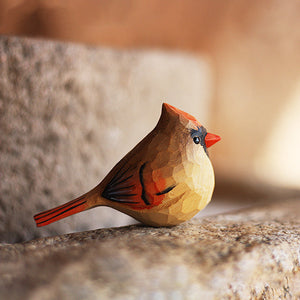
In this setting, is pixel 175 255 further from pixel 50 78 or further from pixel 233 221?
pixel 50 78

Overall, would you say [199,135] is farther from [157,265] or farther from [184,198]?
[157,265]

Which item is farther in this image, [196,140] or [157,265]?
[196,140]

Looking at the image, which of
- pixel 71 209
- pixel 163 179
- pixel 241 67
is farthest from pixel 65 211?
pixel 241 67

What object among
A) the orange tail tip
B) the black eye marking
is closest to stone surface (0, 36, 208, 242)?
the orange tail tip

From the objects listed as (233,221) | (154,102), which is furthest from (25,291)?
(154,102)

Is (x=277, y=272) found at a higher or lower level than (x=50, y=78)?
lower

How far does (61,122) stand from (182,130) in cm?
38

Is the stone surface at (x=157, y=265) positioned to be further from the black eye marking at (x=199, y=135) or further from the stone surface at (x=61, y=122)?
the stone surface at (x=61, y=122)

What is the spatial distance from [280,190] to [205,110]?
1.58 ft

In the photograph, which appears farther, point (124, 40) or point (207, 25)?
point (207, 25)

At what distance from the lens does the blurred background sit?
1429 mm

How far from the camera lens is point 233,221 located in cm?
66

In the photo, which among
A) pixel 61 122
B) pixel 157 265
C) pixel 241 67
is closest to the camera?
pixel 157 265

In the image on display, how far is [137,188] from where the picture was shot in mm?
500
